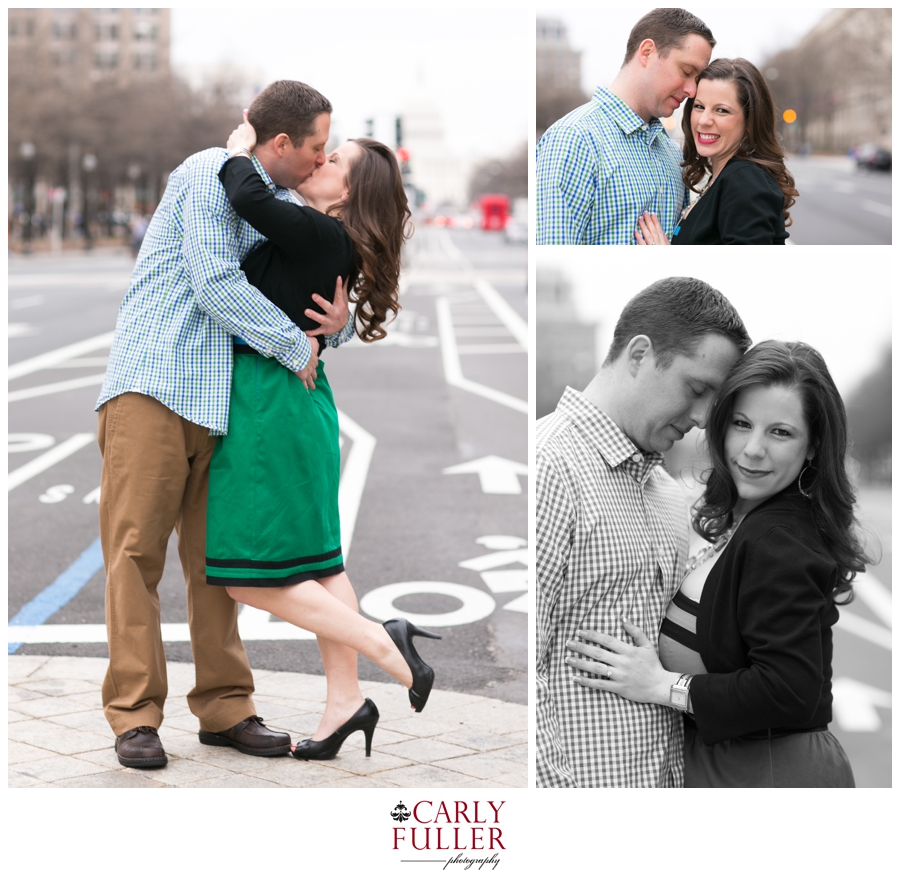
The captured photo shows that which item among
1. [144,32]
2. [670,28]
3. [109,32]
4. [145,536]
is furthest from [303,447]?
[109,32]

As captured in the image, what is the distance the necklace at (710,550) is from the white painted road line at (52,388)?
10.7 m

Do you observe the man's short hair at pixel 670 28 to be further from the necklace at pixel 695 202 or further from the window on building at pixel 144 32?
the window on building at pixel 144 32

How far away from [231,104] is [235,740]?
2640 inches

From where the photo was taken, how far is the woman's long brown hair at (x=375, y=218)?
346cm

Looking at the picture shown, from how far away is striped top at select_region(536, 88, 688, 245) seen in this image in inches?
117

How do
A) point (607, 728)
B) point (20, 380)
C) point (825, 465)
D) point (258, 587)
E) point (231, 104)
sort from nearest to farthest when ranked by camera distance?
point (825, 465) < point (607, 728) < point (258, 587) < point (20, 380) < point (231, 104)

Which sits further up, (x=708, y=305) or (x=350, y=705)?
(x=708, y=305)

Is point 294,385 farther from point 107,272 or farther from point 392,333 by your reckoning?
point 107,272

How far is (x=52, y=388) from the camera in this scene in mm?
13008

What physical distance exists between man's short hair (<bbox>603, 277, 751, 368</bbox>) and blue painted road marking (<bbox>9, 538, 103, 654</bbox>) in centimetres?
350

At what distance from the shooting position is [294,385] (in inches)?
136

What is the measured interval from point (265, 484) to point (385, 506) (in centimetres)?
451

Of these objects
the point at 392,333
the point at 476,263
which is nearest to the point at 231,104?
the point at 476,263

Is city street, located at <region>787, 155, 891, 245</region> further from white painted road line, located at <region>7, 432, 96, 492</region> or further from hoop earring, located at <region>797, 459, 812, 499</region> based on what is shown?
hoop earring, located at <region>797, 459, 812, 499</region>
